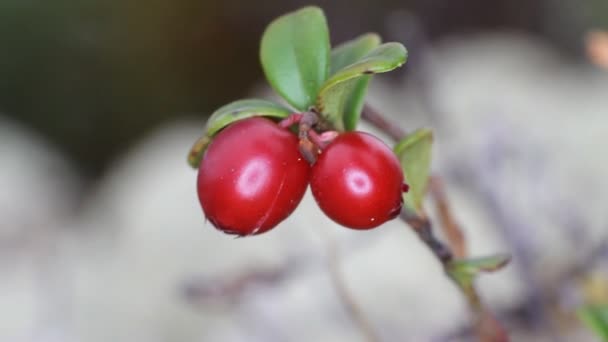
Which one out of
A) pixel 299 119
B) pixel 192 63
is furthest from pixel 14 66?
pixel 299 119

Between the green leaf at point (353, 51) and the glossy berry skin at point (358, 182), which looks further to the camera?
the green leaf at point (353, 51)

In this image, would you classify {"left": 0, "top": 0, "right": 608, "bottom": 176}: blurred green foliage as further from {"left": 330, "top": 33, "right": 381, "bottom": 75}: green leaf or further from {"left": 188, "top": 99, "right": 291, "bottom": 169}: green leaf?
{"left": 188, "top": 99, "right": 291, "bottom": 169}: green leaf

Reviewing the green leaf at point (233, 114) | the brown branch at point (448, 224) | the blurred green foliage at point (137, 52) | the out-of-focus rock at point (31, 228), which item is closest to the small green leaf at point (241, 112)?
the green leaf at point (233, 114)

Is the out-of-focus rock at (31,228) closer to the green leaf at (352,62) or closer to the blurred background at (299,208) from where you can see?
the blurred background at (299,208)

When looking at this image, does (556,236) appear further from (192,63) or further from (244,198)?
(192,63)

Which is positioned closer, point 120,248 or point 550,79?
point 120,248

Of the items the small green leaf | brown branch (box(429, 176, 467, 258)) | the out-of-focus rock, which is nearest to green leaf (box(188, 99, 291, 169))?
→ the small green leaf
